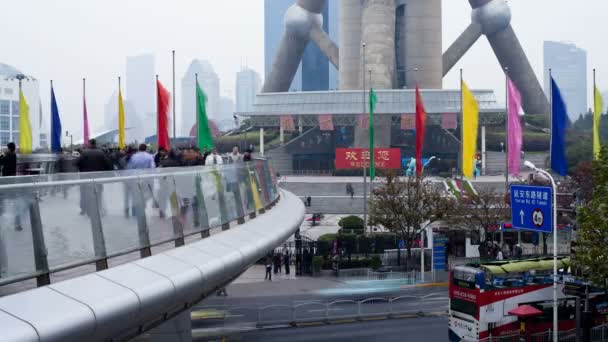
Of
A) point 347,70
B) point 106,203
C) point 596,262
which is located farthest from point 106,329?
point 347,70

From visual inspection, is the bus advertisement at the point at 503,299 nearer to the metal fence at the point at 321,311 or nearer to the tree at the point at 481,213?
the metal fence at the point at 321,311

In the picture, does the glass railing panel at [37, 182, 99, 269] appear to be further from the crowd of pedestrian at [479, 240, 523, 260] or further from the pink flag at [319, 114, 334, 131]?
the pink flag at [319, 114, 334, 131]

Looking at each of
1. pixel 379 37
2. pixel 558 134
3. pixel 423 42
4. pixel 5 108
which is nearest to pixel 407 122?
pixel 379 37

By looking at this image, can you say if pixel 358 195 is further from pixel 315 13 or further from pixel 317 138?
pixel 315 13

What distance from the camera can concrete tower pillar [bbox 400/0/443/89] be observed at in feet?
266

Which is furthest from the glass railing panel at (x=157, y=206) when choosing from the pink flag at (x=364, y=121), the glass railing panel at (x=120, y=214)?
the pink flag at (x=364, y=121)

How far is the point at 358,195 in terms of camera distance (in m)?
62.5

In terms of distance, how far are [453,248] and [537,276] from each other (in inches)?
671

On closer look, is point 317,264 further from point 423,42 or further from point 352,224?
point 423,42

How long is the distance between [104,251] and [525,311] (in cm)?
1589

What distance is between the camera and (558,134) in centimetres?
2923

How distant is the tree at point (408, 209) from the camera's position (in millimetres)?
36094

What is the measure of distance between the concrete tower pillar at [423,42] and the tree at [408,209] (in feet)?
151

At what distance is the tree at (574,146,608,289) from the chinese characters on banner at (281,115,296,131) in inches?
2425
